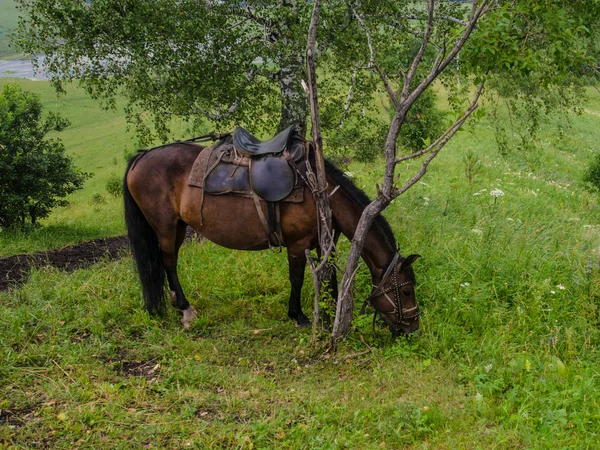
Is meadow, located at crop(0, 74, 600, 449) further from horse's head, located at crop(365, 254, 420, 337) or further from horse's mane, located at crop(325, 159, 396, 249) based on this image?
horse's mane, located at crop(325, 159, 396, 249)

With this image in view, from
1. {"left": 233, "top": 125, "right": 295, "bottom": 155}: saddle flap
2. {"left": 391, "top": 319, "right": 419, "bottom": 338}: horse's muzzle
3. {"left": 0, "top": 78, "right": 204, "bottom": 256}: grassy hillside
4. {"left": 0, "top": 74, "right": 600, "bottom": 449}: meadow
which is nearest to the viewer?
{"left": 0, "top": 74, "right": 600, "bottom": 449}: meadow

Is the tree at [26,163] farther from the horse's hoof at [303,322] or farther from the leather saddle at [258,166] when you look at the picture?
the horse's hoof at [303,322]

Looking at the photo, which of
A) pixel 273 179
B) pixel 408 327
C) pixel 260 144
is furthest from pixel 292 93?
pixel 408 327

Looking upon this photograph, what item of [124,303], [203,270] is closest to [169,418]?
[124,303]

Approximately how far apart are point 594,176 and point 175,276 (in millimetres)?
15946

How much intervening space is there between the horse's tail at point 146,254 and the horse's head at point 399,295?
271cm

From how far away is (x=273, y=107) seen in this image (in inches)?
421

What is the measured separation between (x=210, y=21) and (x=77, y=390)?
6.62 m

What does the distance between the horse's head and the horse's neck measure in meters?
0.13

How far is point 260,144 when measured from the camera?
244 inches

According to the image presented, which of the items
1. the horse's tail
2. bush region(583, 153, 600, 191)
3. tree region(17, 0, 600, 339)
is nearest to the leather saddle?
the horse's tail

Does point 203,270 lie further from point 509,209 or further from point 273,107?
point 509,209

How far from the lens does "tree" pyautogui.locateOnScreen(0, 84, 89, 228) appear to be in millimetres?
13711

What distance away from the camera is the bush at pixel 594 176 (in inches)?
669
